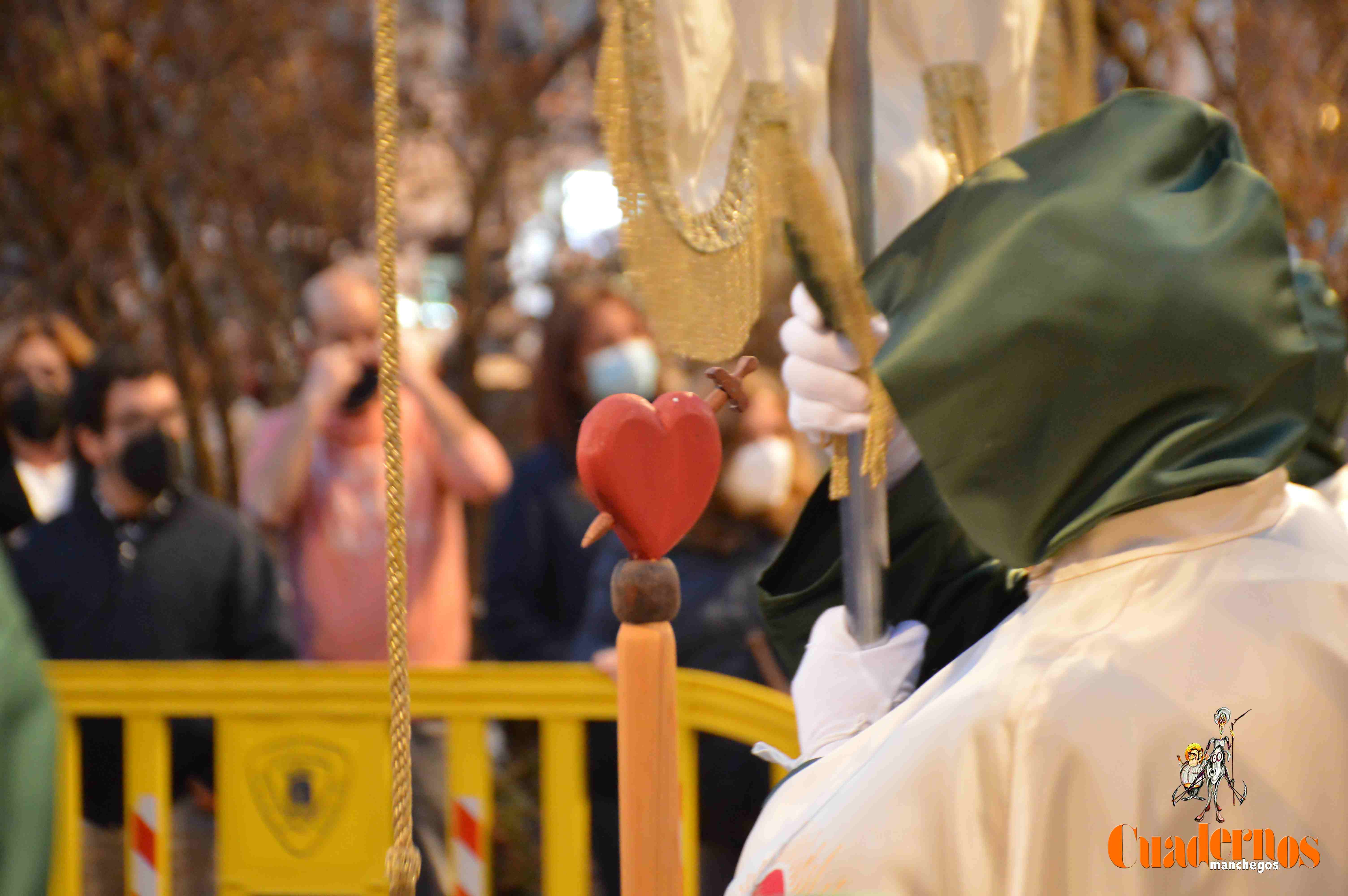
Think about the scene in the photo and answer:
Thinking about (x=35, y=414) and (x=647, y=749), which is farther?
(x=35, y=414)

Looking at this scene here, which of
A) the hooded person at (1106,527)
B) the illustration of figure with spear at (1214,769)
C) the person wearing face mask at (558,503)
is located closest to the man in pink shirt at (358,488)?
the person wearing face mask at (558,503)

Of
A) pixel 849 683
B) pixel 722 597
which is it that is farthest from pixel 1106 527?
pixel 722 597

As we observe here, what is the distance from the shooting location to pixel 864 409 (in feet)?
4.90

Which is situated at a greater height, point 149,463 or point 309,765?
point 149,463

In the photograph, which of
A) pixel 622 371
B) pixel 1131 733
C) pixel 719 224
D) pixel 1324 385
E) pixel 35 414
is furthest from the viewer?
pixel 35 414

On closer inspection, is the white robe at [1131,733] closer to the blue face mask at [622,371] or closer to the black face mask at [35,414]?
the blue face mask at [622,371]

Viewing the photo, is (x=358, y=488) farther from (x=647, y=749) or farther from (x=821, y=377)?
(x=647, y=749)

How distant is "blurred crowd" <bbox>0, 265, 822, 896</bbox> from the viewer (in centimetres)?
270

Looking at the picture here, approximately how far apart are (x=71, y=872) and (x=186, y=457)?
131 inches

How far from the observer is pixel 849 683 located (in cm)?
149

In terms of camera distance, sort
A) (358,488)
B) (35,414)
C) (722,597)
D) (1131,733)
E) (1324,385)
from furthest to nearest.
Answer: (35,414)
(358,488)
(722,597)
(1324,385)
(1131,733)

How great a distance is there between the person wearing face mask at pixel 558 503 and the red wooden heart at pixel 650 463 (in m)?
1.65

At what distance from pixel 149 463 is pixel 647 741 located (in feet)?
6.06

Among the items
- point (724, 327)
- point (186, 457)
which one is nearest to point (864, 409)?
point (724, 327)
